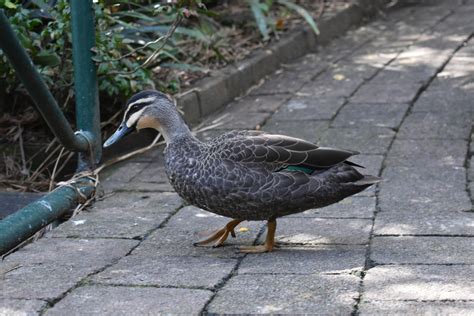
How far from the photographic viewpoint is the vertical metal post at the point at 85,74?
16.7ft

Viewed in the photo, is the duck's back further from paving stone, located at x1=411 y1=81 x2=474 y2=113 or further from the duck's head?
paving stone, located at x1=411 y1=81 x2=474 y2=113

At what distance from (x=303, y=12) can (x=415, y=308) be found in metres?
5.84

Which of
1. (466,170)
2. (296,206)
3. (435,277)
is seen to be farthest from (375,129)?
(435,277)

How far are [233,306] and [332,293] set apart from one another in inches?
14.9

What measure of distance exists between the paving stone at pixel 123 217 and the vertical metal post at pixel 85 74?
0.31m

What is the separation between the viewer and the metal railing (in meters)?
4.14

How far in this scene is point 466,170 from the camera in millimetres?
5332

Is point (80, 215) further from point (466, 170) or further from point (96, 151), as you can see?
point (466, 170)

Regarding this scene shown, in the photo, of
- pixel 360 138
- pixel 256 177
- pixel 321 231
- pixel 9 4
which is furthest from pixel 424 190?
pixel 9 4

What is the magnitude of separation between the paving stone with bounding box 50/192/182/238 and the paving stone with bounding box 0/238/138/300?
128 millimetres

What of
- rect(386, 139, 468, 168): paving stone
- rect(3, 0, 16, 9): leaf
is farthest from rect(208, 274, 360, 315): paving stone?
rect(3, 0, 16, 9): leaf

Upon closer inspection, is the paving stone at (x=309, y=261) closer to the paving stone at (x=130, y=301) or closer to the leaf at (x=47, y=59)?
the paving stone at (x=130, y=301)

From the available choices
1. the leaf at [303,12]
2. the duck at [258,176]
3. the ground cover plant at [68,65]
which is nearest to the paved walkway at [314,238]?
the duck at [258,176]

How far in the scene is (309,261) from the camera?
13.0ft
